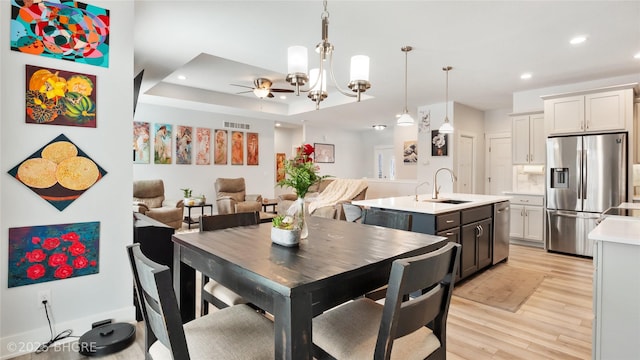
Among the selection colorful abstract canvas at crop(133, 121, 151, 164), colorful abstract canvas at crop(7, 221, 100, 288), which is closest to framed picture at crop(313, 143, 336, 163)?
colorful abstract canvas at crop(133, 121, 151, 164)

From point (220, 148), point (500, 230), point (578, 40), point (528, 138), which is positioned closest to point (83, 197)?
point (500, 230)

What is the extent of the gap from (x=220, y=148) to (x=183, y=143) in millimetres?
859

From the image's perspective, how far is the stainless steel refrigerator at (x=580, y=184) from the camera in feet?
13.8

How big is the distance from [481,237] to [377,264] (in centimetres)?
287

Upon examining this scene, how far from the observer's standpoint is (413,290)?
103 centimetres

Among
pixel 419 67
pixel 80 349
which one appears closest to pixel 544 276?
pixel 419 67

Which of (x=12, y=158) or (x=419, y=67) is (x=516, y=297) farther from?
(x=12, y=158)

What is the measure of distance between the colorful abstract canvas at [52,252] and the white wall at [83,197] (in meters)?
0.04

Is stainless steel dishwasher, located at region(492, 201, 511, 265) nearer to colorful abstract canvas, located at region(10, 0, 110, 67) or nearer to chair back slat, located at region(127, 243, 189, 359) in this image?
chair back slat, located at region(127, 243, 189, 359)

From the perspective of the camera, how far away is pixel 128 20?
7.99 feet

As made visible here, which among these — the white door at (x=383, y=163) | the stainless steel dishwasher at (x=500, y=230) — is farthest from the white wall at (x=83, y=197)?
the white door at (x=383, y=163)

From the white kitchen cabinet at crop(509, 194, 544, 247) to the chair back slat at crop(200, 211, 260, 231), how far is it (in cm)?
452

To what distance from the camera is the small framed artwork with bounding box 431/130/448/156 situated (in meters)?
6.21

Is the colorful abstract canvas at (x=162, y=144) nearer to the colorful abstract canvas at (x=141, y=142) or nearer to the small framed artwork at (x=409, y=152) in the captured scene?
the colorful abstract canvas at (x=141, y=142)
